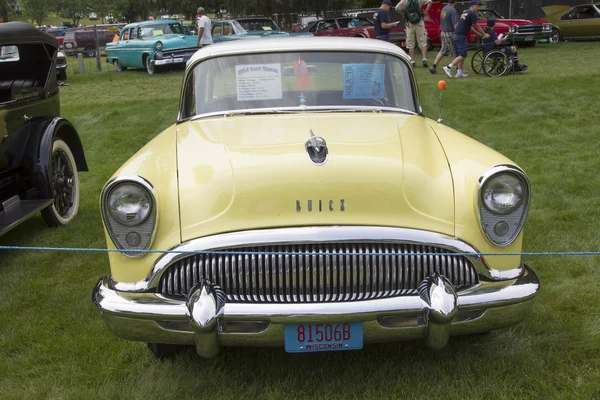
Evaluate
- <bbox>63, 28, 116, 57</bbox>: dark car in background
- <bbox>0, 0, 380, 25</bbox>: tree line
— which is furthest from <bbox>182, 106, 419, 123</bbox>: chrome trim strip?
<bbox>63, 28, 116, 57</bbox>: dark car in background

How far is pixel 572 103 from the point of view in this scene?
10047 mm

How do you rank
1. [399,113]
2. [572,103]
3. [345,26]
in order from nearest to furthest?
[399,113]
[572,103]
[345,26]

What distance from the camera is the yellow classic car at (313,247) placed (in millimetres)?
2719

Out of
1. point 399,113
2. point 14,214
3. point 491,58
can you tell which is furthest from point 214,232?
point 491,58

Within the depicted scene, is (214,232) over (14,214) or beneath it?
over

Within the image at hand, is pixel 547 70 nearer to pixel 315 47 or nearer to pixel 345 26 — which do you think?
pixel 345 26

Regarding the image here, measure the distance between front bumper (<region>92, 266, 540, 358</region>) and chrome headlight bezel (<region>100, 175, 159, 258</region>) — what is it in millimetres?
219

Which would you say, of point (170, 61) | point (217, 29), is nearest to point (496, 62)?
point (170, 61)

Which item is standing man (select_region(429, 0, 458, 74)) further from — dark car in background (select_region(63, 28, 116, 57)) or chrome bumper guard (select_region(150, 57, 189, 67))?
dark car in background (select_region(63, 28, 116, 57))

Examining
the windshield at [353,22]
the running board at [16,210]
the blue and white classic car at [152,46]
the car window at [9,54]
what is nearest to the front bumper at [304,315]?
the running board at [16,210]

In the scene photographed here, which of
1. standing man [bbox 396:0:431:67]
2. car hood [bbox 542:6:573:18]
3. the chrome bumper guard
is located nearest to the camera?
standing man [bbox 396:0:431:67]

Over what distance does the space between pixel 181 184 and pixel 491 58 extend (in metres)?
11.4

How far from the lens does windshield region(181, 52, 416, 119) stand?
158 inches

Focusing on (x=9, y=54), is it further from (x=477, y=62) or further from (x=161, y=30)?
(x=161, y=30)
